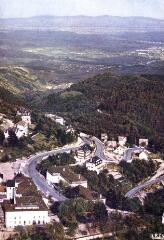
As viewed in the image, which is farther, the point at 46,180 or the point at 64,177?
the point at 46,180

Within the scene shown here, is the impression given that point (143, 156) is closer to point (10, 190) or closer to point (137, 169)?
point (137, 169)

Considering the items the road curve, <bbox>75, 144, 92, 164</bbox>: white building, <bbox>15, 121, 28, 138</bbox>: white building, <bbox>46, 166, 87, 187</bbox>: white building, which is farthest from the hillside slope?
<bbox>46, 166, 87, 187</bbox>: white building

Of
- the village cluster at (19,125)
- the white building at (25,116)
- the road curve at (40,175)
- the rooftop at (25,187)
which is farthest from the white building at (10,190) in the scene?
the white building at (25,116)

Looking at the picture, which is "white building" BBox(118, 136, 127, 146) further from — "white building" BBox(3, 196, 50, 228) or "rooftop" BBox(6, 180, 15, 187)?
"white building" BBox(3, 196, 50, 228)

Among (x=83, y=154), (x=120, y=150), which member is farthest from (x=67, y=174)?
(x=120, y=150)

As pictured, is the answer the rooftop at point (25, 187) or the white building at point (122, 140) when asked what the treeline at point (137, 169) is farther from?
the rooftop at point (25, 187)
